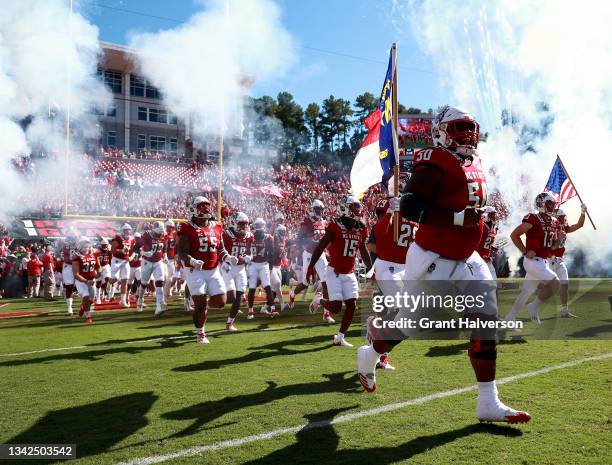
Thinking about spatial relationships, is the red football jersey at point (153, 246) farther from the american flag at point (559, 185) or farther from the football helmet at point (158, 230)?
the american flag at point (559, 185)

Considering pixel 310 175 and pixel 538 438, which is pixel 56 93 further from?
pixel 310 175

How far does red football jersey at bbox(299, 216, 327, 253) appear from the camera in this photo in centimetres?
1360

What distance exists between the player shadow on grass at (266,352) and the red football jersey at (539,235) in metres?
3.18

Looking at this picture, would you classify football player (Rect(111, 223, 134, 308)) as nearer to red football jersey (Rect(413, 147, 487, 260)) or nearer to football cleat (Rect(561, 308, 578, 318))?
football cleat (Rect(561, 308, 578, 318))

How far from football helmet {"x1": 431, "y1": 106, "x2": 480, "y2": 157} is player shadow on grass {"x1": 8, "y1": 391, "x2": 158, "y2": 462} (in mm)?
3223

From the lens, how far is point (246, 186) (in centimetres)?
3272

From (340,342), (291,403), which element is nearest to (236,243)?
(340,342)

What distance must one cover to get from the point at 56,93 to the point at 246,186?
14123mm

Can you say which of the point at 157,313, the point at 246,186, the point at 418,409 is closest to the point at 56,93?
the point at 157,313

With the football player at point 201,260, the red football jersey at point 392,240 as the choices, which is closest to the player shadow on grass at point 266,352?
the football player at point 201,260

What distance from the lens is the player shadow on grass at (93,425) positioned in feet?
12.8

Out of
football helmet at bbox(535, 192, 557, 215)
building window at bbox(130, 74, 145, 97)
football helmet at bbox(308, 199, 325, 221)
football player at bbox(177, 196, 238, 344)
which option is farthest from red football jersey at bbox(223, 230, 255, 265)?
building window at bbox(130, 74, 145, 97)

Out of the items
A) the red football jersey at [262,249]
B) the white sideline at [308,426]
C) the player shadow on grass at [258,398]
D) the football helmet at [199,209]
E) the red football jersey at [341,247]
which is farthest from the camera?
the red football jersey at [262,249]

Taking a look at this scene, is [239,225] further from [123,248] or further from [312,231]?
[123,248]
